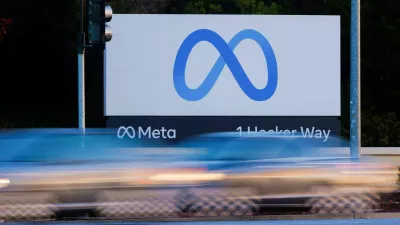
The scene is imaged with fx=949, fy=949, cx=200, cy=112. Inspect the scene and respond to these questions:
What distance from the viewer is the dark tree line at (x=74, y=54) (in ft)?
116

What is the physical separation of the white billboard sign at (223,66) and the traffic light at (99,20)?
7.71m

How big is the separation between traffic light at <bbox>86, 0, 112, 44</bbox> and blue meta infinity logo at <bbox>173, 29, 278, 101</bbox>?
26.4 ft

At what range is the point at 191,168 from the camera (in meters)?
14.6

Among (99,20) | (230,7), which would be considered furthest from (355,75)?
(230,7)

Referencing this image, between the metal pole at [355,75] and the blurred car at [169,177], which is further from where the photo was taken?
the metal pole at [355,75]

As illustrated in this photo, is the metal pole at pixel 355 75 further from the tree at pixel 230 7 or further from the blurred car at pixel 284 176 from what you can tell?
the tree at pixel 230 7

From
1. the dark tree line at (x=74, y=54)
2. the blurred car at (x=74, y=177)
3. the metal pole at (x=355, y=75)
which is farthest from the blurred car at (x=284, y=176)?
the dark tree line at (x=74, y=54)

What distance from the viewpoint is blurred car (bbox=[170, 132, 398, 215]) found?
48.8 ft

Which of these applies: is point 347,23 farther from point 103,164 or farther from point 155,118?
point 103,164

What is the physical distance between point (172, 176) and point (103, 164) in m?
1.07

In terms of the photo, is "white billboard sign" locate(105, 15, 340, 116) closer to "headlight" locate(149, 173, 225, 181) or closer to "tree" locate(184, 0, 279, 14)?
"headlight" locate(149, 173, 225, 181)

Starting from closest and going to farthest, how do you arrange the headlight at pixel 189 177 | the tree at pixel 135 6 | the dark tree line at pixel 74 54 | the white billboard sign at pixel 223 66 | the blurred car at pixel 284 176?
the headlight at pixel 189 177 → the blurred car at pixel 284 176 → the white billboard sign at pixel 223 66 → the dark tree line at pixel 74 54 → the tree at pixel 135 6

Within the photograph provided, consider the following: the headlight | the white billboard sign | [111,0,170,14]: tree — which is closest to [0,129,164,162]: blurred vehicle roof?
the headlight

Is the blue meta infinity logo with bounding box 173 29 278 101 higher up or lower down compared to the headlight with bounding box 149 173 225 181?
higher up
